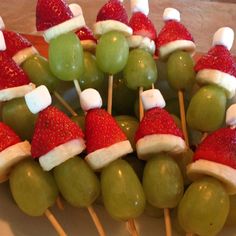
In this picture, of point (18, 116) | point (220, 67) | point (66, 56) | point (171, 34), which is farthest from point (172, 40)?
point (18, 116)

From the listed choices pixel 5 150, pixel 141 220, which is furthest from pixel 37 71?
pixel 141 220

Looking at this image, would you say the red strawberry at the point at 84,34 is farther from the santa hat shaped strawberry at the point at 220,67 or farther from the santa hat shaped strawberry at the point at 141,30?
the santa hat shaped strawberry at the point at 220,67

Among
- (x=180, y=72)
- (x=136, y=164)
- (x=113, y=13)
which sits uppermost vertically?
(x=113, y=13)

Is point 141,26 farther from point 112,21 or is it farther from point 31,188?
point 31,188

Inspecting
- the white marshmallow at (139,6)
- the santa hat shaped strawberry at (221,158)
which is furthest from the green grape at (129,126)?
the white marshmallow at (139,6)

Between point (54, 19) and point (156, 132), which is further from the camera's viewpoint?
point (54, 19)

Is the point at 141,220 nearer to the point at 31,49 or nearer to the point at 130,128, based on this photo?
the point at 130,128
